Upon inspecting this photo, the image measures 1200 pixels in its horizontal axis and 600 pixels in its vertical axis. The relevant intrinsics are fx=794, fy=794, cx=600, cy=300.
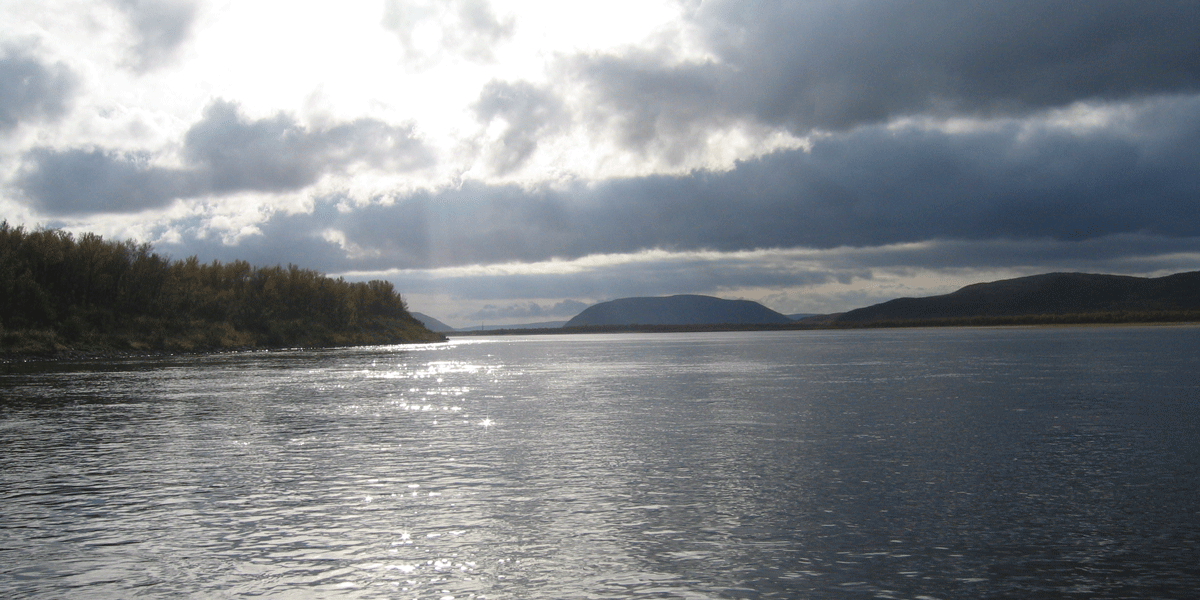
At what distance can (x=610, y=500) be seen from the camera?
18328mm

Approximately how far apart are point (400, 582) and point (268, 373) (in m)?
64.6

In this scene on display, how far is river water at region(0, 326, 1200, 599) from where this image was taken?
41.4 ft

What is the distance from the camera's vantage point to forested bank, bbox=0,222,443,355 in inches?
3794

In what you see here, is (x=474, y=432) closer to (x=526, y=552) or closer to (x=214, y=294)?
(x=526, y=552)

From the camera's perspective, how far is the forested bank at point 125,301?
96.4 m

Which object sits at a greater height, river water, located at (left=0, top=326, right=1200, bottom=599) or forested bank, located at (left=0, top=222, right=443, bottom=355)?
forested bank, located at (left=0, top=222, right=443, bottom=355)

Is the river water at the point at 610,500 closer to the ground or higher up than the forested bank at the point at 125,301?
closer to the ground

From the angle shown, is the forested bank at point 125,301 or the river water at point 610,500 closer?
the river water at point 610,500

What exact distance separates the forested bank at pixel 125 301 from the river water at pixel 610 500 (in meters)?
69.5

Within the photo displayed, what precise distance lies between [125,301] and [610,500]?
379ft

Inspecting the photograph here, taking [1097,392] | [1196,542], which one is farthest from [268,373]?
[1196,542]

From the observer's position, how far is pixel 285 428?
32594 millimetres

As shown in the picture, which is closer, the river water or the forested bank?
the river water

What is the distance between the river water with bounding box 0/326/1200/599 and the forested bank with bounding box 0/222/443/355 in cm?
6948
